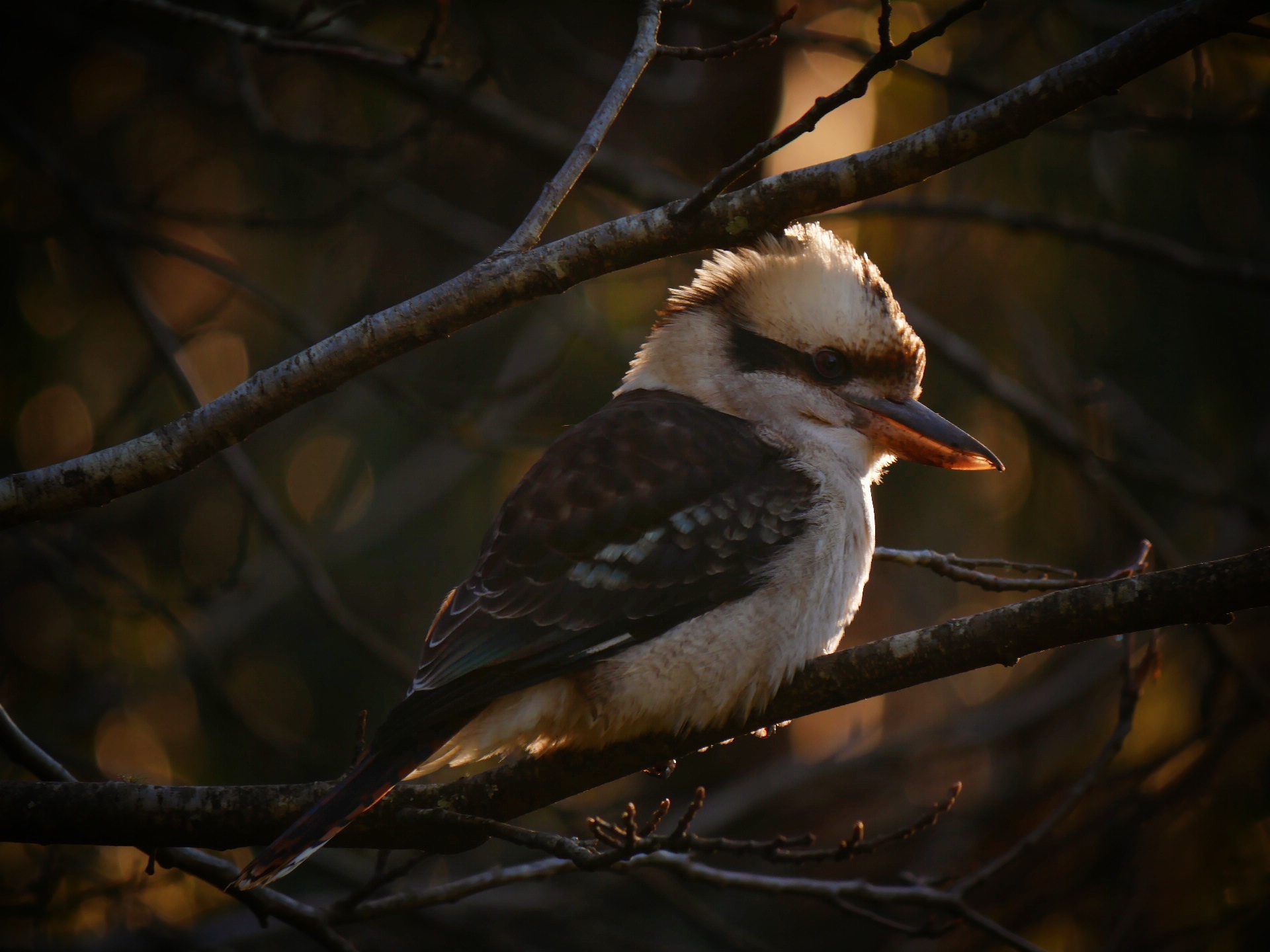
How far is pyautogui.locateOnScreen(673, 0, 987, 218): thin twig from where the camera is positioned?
1801 millimetres

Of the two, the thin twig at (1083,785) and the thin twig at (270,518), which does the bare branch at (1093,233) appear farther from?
the thin twig at (270,518)

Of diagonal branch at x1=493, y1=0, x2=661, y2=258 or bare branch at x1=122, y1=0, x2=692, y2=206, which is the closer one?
diagonal branch at x1=493, y1=0, x2=661, y2=258

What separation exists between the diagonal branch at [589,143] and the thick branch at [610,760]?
3.12 ft

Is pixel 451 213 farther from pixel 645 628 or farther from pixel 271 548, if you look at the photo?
pixel 645 628

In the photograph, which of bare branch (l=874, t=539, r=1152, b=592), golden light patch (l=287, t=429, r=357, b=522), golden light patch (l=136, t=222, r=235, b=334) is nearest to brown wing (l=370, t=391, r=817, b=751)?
bare branch (l=874, t=539, r=1152, b=592)

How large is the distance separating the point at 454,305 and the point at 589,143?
44 centimetres

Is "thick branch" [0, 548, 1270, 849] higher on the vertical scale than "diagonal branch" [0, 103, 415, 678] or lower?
lower

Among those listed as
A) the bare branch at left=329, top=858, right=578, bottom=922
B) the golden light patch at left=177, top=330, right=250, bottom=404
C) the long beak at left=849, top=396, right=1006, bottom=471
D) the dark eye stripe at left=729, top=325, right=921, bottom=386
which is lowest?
the bare branch at left=329, top=858, right=578, bottom=922

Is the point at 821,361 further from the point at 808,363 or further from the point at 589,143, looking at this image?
the point at 589,143

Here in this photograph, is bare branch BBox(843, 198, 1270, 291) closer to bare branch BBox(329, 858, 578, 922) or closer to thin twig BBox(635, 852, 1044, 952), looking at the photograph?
thin twig BBox(635, 852, 1044, 952)

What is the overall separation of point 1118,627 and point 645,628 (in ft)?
3.08

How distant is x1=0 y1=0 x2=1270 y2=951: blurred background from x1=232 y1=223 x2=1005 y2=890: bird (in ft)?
2.79

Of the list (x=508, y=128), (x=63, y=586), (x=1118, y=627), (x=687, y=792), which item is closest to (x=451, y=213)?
(x=508, y=128)

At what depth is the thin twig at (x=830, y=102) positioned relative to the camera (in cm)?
180
